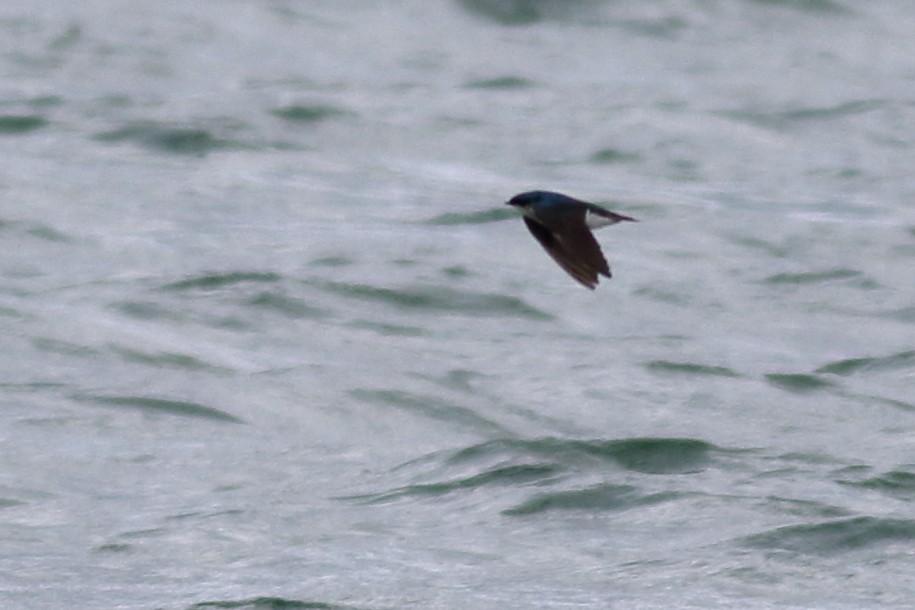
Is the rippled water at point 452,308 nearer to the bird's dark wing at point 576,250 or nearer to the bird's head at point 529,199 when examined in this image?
the bird's dark wing at point 576,250

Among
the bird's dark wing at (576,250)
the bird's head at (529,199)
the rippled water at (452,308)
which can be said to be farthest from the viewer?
the rippled water at (452,308)

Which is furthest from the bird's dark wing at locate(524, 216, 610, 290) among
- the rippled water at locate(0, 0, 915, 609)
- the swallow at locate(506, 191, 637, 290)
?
the rippled water at locate(0, 0, 915, 609)

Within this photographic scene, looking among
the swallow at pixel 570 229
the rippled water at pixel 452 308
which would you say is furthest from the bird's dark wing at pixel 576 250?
the rippled water at pixel 452 308

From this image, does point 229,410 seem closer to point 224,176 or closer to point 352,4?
point 224,176

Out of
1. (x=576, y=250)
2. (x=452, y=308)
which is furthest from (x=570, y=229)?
(x=452, y=308)

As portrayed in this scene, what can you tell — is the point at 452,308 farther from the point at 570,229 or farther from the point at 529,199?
the point at 570,229

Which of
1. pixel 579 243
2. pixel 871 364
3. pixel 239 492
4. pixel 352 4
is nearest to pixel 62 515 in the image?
pixel 239 492
